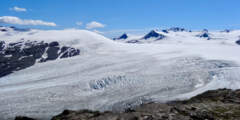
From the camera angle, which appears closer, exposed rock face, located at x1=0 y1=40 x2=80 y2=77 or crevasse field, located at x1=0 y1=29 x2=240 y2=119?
crevasse field, located at x1=0 y1=29 x2=240 y2=119

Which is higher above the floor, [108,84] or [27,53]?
[27,53]

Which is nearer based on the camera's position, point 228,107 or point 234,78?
point 228,107

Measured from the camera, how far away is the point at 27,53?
110 metres

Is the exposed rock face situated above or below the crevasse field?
above

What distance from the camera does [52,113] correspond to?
134 ft

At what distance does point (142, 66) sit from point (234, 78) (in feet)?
92.6

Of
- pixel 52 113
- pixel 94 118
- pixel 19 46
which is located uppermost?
pixel 19 46

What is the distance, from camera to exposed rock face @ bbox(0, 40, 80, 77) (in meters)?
95.7

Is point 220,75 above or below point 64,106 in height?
above

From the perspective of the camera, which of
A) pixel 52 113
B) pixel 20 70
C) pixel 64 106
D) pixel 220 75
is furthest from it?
pixel 20 70

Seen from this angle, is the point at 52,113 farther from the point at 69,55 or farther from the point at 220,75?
the point at 69,55

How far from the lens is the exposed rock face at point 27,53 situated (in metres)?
95.7

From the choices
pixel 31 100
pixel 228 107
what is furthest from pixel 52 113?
pixel 228 107

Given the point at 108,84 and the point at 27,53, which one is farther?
Result: the point at 27,53
